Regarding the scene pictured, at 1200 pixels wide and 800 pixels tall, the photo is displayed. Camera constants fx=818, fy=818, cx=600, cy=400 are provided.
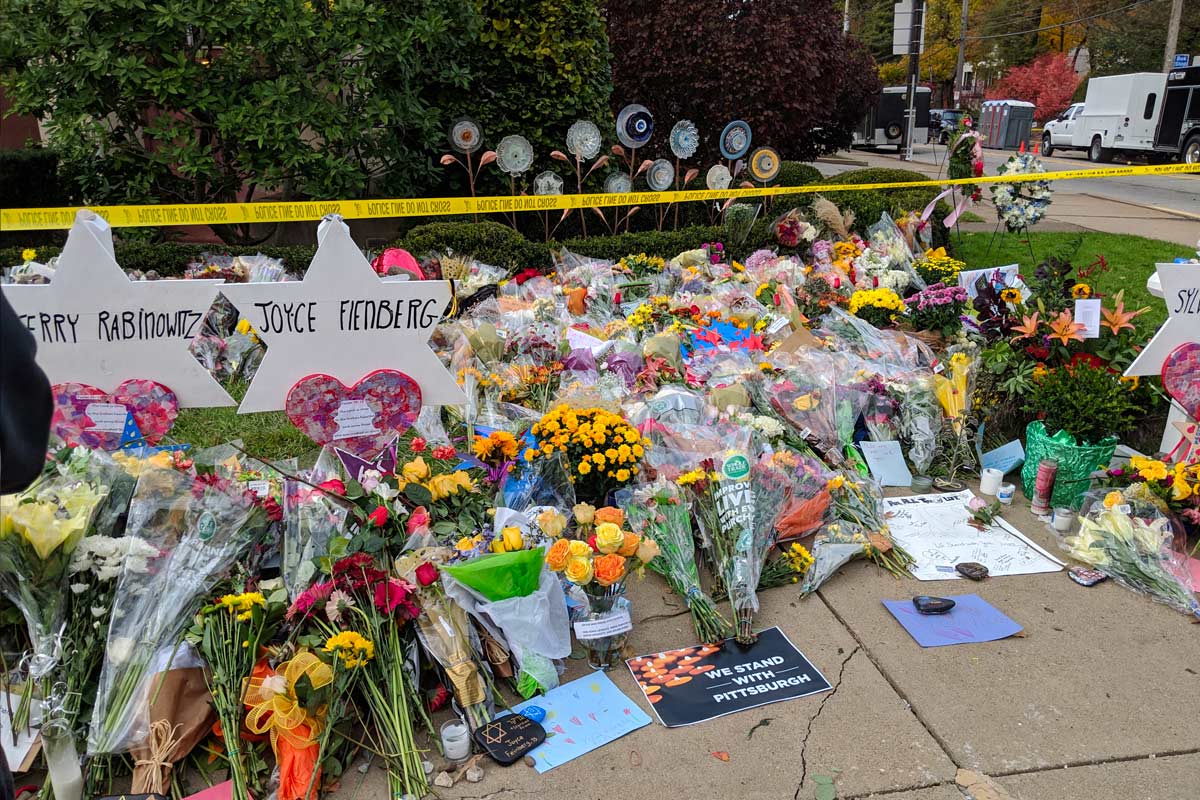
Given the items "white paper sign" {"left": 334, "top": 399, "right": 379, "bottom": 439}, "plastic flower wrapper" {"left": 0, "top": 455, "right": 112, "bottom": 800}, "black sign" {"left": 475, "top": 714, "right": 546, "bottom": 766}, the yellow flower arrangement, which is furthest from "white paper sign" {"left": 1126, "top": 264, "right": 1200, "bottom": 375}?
"plastic flower wrapper" {"left": 0, "top": 455, "right": 112, "bottom": 800}

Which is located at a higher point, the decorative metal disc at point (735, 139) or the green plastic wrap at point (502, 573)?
the decorative metal disc at point (735, 139)

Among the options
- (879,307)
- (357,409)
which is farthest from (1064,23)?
(357,409)

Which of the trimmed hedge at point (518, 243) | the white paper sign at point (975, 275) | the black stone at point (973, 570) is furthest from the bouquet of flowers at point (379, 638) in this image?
the white paper sign at point (975, 275)

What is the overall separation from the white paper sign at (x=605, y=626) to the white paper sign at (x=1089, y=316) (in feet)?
10.5

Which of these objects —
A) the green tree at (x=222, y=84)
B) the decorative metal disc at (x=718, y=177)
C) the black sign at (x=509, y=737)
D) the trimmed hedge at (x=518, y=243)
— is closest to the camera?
the black sign at (x=509, y=737)

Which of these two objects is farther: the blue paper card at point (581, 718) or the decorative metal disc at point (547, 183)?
the decorative metal disc at point (547, 183)

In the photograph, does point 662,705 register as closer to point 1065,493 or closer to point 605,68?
point 1065,493

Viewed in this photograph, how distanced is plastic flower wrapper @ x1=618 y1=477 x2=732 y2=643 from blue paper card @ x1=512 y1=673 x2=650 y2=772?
0.46m

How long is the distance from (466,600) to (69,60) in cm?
639

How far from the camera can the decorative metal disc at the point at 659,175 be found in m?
8.64

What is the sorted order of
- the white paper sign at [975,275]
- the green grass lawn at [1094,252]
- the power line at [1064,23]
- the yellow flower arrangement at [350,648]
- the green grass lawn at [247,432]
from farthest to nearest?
the power line at [1064,23]
the green grass lawn at [1094,252]
the white paper sign at [975,275]
the green grass lawn at [247,432]
the yellow flower arrangement at [350,648]

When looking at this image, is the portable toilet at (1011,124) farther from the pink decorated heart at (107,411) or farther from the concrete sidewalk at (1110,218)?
the pink decorated heart at (107,411)

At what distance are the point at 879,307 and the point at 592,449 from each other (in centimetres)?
294

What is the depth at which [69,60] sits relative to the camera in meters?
6.56
